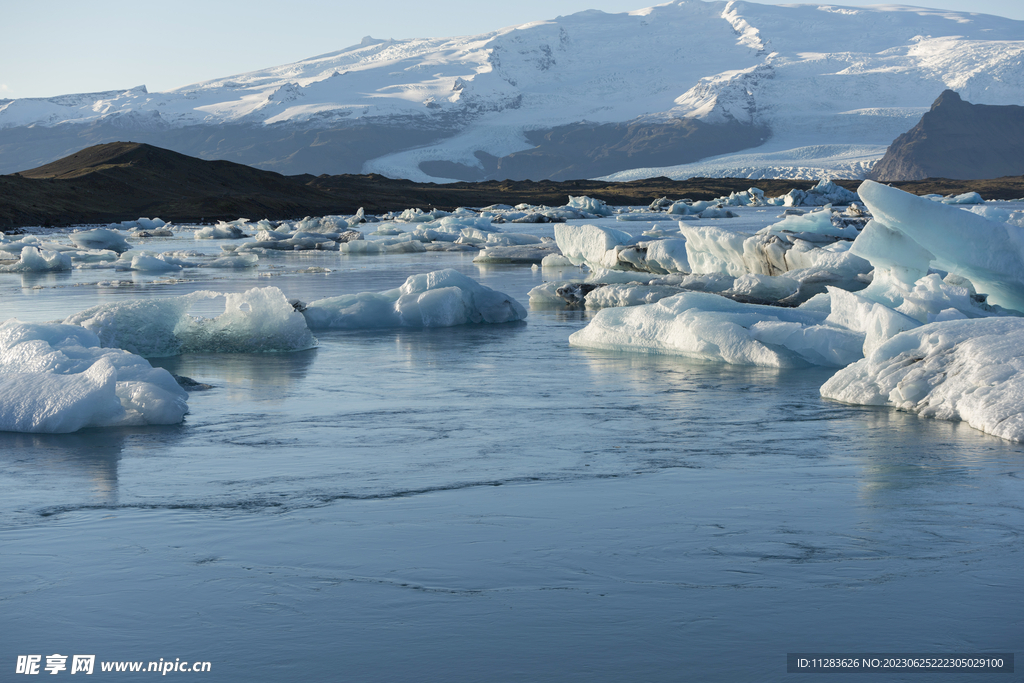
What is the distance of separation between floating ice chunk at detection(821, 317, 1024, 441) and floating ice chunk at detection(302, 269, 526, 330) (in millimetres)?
4842

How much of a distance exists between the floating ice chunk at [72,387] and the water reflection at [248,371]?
29.3 inches

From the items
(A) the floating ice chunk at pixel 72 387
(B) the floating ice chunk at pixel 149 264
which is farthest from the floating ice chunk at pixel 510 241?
(A) the floating ice chunk at pixel 72 387

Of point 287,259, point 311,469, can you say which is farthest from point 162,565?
point 287,259

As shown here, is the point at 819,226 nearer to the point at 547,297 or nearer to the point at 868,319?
the point at 547,297

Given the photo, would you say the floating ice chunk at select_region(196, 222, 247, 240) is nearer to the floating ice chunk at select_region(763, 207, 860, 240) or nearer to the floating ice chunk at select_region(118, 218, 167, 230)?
the floating ice chunk at select_region(118, 218, 167, 230)

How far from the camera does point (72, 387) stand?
5254 mm

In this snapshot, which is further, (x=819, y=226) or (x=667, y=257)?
(x=819, y=226)

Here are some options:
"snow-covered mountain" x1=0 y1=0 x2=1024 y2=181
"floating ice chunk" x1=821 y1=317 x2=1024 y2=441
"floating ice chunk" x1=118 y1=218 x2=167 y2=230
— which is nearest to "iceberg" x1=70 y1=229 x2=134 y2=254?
"floating ice chunk" x1=118 y1=218 x2=167 y2=230

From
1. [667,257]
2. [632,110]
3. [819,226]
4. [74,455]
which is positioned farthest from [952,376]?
[632,110]

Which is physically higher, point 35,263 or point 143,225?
point 143,225

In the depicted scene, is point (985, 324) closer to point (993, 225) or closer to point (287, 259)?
point (993, 225)

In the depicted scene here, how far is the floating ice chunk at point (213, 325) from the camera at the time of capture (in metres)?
8.19

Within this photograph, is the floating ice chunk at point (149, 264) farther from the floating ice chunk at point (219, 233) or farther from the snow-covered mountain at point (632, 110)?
the snow-covered mountain at point (632, 110)

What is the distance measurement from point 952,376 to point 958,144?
136173mm
